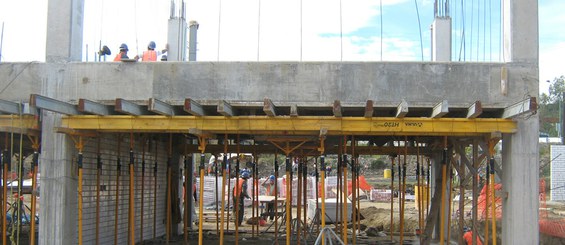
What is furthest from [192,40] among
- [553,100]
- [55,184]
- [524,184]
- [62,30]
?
[553,100]

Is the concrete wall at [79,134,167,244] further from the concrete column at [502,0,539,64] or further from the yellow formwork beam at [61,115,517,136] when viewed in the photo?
the concrete column at [502,0,539,64]

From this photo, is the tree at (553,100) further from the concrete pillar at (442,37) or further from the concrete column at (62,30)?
the concrete column at (62,30)

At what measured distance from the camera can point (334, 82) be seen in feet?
34.2

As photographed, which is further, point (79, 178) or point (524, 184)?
point (79, 178)

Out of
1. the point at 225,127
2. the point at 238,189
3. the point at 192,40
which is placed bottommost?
the point at 238,189

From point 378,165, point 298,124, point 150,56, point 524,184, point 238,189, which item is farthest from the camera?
point 378,165

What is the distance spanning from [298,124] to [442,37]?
9.27m

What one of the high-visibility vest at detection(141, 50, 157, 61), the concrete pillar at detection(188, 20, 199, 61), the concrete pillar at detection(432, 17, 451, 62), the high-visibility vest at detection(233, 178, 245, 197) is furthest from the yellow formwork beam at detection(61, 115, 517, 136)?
the concrete pillar at detection(188, 20, 199, 61)

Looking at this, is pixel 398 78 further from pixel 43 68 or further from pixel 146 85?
pixel 43 68

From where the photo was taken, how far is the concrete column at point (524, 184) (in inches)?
400

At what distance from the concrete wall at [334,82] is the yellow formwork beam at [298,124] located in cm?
45

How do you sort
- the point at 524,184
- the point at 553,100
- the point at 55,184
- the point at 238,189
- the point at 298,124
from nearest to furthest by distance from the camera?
the point at 298,124 → the point at 524,184 → the point at 55,184 → the point at 238,189 → the point at 553,100

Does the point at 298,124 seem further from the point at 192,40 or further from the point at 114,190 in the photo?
the point at 192,40

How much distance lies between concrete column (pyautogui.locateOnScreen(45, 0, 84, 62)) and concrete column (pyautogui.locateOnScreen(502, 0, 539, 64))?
23.9 ft
